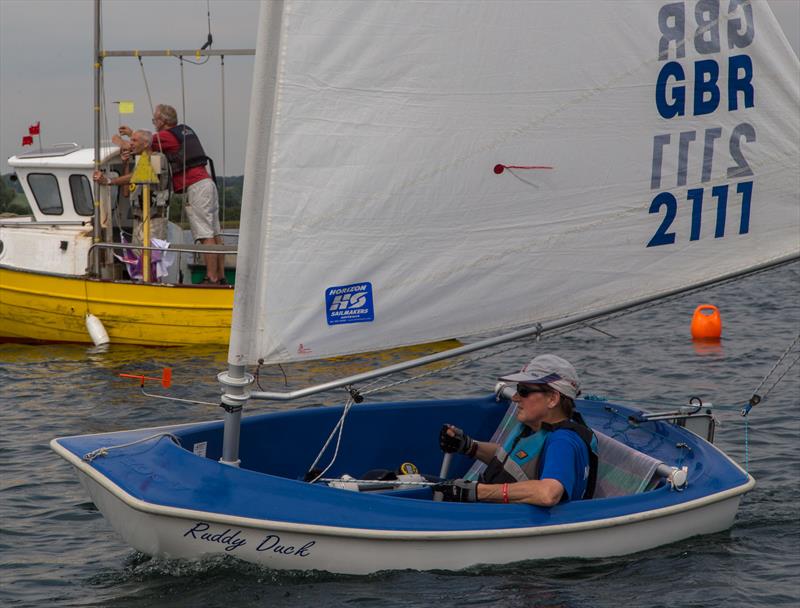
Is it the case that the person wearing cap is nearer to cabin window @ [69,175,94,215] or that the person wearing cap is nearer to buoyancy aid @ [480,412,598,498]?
buoyancy aid @ [480,412,598,498]

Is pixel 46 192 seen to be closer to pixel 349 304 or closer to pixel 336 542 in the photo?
pixel 349 304

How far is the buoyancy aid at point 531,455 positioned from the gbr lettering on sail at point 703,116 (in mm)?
1047

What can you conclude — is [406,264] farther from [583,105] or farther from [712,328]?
[712,328]

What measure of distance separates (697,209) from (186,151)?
28.9ft

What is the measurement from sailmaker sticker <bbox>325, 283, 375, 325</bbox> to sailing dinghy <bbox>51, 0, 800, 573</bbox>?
1 cm

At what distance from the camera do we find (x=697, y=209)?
618cm

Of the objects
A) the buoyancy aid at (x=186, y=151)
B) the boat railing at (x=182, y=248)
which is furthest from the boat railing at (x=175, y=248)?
the buoyancy aid at (x=186, y=151)

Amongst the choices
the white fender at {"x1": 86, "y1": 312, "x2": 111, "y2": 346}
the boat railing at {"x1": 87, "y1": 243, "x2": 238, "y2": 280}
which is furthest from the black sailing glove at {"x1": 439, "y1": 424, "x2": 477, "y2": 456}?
the white fender at {"x1": 86, "y1": 312, "x2": 111, "y2": 346}

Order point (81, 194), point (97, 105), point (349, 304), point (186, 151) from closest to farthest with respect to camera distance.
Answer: point (349, 304) → point (186, 151) → point (97, 105) → point (81, 194)

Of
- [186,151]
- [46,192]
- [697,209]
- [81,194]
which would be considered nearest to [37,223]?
[46,192]

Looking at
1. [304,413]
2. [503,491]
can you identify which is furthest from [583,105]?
[304,413]

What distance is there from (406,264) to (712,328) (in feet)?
33.0

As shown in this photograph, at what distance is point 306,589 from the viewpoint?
5.76 metres

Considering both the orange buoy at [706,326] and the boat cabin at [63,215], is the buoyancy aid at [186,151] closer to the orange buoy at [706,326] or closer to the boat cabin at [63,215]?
the boat cabin at [63,215]
